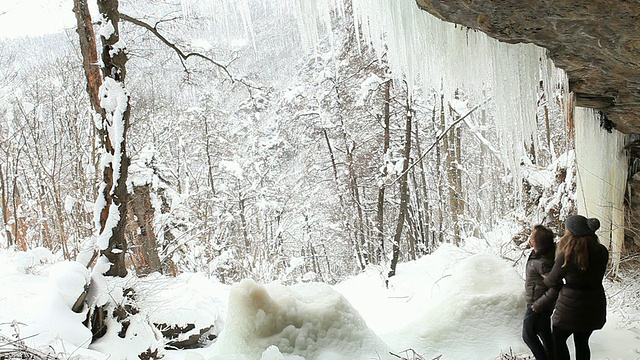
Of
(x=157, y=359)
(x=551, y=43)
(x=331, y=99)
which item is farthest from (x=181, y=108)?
(x=551, y=43)

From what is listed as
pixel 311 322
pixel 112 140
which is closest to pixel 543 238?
pixel 311 322

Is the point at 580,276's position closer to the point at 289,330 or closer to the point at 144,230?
the point at 289,330

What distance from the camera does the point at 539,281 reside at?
3705mm

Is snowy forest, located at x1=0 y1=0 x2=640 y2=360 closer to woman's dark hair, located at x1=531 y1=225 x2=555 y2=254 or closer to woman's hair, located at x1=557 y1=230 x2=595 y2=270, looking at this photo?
woman's dark hair, located at x1=531 y1=225 x2=555 y2=254

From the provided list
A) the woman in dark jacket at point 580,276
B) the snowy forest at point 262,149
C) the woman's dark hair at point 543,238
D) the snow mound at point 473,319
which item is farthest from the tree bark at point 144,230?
the woman in dark jacket at point 580,276

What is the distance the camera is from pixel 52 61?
15.9 m

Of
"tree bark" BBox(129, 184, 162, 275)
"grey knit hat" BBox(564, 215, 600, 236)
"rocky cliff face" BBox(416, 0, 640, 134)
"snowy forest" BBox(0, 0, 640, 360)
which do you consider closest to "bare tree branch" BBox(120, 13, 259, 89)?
"snowy forest" BBox(0, 0, 640, 360)

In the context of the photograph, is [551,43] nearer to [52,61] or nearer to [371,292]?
[371,292]

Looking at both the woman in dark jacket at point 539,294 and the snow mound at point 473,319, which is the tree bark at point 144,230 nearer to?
the snow mound at point 473,319

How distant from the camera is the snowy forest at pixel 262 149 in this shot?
13.6 feet

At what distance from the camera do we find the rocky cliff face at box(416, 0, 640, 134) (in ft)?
7.50

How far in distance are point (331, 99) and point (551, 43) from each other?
436 inches

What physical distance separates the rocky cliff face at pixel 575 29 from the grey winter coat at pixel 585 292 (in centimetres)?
128

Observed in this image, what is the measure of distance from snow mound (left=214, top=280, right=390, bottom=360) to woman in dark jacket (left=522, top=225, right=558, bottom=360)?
4.49 feet
